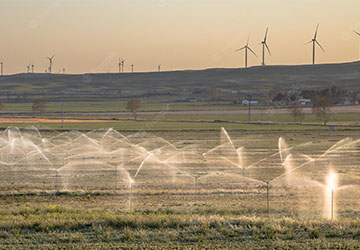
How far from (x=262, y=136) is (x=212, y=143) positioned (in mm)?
13314

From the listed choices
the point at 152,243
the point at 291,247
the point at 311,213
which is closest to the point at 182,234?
the point at 152,243

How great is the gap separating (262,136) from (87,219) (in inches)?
2338

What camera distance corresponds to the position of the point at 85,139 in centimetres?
7462

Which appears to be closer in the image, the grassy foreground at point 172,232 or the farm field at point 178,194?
the grassy foreground at point 172,232

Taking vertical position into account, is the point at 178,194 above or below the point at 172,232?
above

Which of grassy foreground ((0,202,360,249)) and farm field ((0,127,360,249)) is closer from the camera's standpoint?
grassy foreground ((0,202,360,249))

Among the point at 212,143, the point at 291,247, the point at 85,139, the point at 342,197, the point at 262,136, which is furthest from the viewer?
the point at 262,136

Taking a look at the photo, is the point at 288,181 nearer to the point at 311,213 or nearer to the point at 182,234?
the point at 311,213

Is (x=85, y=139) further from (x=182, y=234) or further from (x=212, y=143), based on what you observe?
(x=182, y=234)

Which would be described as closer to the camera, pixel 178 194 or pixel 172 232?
pixel 172 232

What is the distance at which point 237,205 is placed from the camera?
28.2m

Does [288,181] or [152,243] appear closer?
[152,243]

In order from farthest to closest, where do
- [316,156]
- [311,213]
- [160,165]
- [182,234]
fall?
[316,156]
[160,165]
[311,213]
[182,234]

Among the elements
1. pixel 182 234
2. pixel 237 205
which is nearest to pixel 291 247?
pixel 182 234
